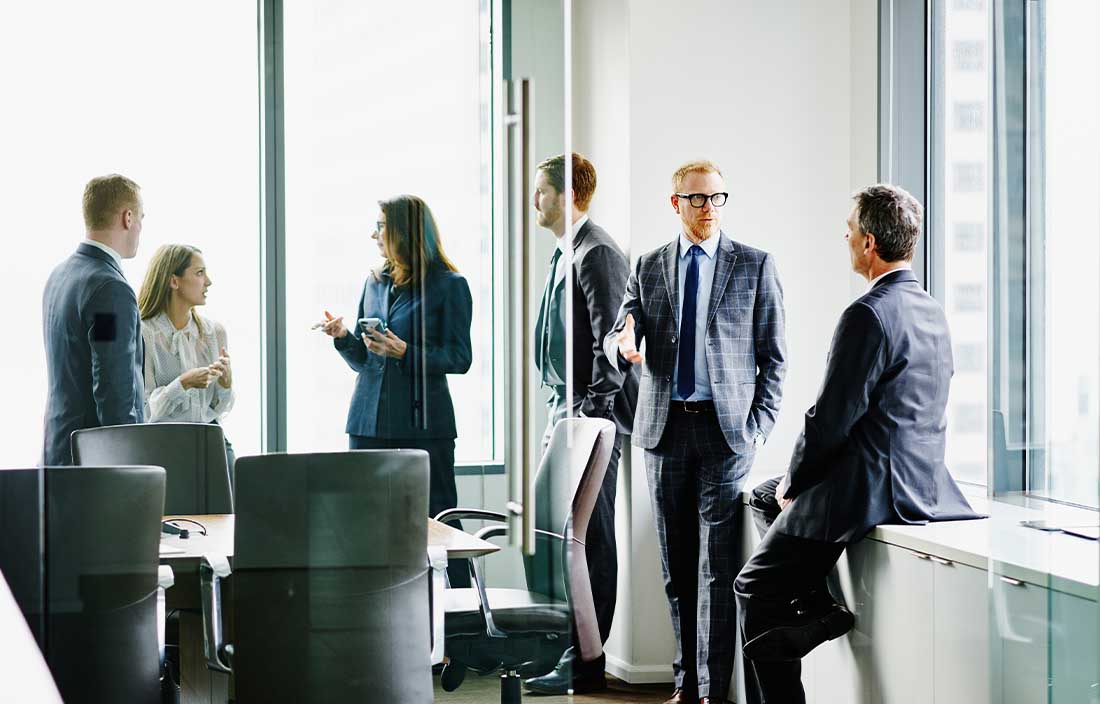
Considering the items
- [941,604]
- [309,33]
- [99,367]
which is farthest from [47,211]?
[941,604]

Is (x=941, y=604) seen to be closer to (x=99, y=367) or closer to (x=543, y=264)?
(x=543, y=264)

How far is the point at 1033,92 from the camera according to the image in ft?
7.78

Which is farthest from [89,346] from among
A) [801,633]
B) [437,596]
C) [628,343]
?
[801,633]

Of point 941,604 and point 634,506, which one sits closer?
point 941,604

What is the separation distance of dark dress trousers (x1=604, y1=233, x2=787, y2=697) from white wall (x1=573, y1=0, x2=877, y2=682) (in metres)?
0.30

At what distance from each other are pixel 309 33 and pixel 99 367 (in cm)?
84

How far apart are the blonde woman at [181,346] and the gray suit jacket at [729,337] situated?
69.4 inches

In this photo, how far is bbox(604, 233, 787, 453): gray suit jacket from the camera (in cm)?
388

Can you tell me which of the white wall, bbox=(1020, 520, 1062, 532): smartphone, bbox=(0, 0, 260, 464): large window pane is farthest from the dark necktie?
the white wall

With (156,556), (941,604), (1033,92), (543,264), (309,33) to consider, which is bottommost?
(941,604)

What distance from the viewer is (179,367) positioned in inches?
96.5

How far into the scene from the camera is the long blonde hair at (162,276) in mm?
2418

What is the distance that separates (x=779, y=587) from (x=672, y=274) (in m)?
1.23

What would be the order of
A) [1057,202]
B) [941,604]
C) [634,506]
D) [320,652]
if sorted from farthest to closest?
[634,506], [941,604], [320,652], [1057,202]
